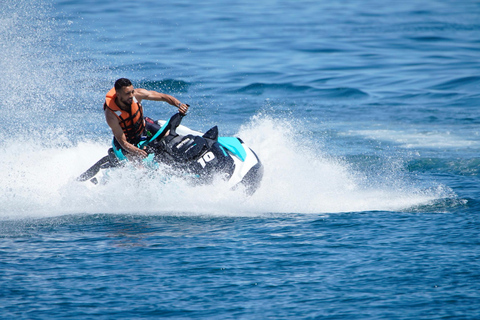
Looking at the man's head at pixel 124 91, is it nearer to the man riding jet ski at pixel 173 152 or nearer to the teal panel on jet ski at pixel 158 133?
the man riding jet ski at pixel 173 152

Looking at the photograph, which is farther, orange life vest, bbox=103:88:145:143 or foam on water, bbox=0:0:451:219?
foam on water, bbox=0:0:451:219

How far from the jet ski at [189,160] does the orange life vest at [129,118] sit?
6.4 inches

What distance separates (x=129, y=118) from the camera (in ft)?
24.7

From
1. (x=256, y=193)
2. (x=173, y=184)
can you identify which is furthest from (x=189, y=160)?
(x=256, y=193)

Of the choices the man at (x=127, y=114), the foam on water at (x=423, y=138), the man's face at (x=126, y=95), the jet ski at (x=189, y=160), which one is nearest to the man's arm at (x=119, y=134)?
the man at (x=127, y=114)

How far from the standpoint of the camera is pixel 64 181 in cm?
879

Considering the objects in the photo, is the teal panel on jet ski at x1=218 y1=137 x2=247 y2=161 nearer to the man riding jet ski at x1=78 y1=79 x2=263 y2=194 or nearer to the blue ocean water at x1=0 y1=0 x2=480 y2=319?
the man riding jet ski at x1=78 y1=79 x2=263 y2=194

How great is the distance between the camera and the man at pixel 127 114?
7.26 meters

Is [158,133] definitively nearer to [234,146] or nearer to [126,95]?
[126,95]

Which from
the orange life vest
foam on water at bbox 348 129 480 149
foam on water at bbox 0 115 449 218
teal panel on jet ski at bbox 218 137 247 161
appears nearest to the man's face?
the orange life vest

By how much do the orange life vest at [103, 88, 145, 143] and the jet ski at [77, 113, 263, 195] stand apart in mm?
162

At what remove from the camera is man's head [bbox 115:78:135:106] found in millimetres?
7188

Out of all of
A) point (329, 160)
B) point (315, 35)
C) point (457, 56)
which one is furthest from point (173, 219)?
point (315, 35)

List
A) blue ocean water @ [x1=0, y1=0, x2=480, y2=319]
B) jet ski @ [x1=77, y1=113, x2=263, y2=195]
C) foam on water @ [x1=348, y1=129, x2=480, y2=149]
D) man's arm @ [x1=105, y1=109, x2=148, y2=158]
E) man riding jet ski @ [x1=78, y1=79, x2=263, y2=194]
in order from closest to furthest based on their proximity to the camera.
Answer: blue ocean water @ [x1=0, y1=0, x2=480, y2=319]
man's arm @ [x1=105, y1=109, x2=148, y2=158]
man riding jet ski @ [x1=78, y1=79, x2=263, y2=194]
jet ski @ [x1=77, y1=113, x2=263, y2=195]
foam on water @ [x1=348, y1=129, x2=480, y2=149]
